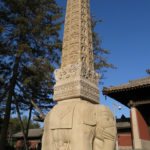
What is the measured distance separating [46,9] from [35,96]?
6.64 metres

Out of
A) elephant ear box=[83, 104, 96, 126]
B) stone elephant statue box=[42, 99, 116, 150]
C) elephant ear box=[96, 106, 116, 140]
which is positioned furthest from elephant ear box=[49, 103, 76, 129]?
elephant ear box=[96, 106, 116, 140]

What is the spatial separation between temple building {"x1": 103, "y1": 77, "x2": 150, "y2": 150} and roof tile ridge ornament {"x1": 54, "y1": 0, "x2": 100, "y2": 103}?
24.8 ft

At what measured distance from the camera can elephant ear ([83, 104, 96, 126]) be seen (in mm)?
3093

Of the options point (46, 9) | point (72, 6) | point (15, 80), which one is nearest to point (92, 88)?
point (72, 6)

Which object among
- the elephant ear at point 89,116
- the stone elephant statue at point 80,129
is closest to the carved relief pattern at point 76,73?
the stone elephant statue at point 80,129

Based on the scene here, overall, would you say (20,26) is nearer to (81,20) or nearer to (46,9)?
(46,9)

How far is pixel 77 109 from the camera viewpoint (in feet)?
10.5

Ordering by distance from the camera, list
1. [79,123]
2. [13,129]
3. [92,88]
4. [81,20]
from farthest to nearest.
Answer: [13,129] → [81,20] → [92,88] → [79,123]

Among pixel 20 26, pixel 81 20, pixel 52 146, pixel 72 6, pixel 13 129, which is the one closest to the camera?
pixel 52 146

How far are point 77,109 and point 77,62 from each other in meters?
1.16

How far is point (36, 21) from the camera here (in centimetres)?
1155

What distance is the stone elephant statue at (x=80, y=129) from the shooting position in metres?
3.00

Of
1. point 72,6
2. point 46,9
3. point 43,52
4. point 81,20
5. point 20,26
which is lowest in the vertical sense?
point 81,20

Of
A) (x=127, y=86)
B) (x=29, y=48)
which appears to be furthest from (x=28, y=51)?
(x=127, y=86)
